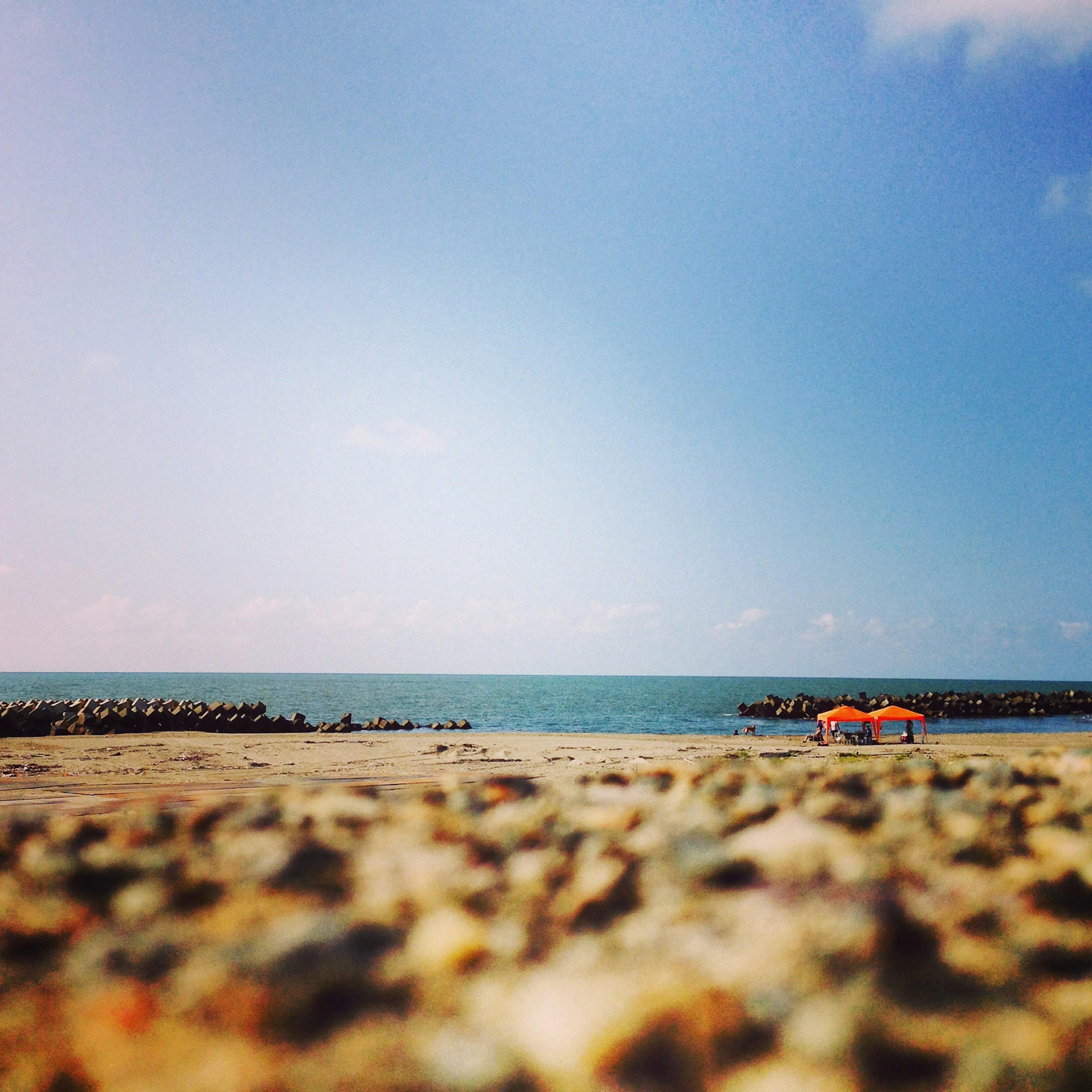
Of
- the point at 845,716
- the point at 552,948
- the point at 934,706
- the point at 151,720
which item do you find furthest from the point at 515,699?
the point at 552,948

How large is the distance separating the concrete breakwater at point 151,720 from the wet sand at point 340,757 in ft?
4.96

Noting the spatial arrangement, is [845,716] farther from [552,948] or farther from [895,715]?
[552,948]

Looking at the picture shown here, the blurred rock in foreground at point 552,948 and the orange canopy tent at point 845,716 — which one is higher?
the blurred rock in foreground at point 552,948

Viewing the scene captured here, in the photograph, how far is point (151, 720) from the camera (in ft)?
80.3

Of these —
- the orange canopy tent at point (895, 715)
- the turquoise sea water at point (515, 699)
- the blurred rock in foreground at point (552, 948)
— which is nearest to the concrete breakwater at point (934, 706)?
the turquoise sea water at point (515, 699)

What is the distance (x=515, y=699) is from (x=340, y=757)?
171ft

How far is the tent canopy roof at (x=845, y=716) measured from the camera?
21.5m

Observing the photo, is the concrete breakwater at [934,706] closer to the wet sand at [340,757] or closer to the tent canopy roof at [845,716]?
the wet sand at [340,757]

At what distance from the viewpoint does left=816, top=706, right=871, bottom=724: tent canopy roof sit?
846 inches

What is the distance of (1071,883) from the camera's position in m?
1.96

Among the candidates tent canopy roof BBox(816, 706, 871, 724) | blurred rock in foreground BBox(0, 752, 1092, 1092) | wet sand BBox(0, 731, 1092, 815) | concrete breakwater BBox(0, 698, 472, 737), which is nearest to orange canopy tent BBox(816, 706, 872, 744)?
tent canopy roof BBox(816, 706, 871, 724)

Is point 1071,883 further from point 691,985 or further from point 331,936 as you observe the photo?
point 331,936

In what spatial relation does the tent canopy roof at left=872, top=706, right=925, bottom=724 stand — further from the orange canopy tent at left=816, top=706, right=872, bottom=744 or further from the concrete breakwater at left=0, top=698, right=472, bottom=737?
the concrete breakwater at left=0, top=698, right=472, bottom=737

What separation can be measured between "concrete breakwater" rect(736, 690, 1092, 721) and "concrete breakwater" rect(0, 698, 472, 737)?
23430mm
